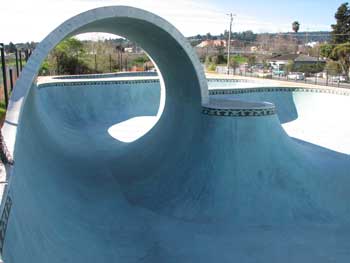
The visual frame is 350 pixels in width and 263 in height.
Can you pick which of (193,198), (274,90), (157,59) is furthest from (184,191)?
(274,90)

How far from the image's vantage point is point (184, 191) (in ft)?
28.2

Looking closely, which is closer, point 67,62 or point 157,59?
point 157,59

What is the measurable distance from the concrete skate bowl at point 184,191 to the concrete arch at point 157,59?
0.19 ft

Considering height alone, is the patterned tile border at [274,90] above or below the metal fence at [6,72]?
below

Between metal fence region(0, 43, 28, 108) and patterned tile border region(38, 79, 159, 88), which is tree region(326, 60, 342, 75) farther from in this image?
metal fence region(0, 43, 28, 108)

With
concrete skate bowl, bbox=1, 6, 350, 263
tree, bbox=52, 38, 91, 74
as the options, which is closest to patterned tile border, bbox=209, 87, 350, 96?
concrete skate bowl, bbox=1, 6, 350, 263

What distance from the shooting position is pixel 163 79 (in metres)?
13.1

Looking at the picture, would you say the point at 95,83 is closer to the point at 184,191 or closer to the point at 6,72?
the point at 6,72

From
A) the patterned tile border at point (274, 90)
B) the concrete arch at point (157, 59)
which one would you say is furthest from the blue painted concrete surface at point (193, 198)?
the patterned tile border at point (274, 90)

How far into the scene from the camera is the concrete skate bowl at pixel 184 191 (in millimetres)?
6109

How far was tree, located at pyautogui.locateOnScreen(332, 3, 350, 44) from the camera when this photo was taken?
56287 mm

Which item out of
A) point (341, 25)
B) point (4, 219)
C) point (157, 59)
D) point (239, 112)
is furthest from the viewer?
point (341, 25)

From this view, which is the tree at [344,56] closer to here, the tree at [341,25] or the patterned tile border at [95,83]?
the tree at [341,25]

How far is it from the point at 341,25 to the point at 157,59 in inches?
2112
